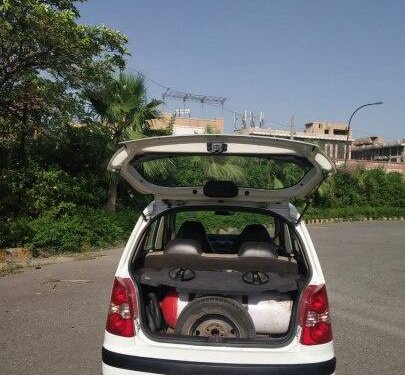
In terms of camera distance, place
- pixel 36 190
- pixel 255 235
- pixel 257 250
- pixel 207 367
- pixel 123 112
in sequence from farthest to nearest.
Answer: pixel 123 112 → pixel 36 190 → pixel 255 235 → pixel 257 250 → pixel 207 367

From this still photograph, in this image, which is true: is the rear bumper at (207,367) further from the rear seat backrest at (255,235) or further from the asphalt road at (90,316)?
the asphalt road at (90,316)

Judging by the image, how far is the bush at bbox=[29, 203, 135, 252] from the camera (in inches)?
419

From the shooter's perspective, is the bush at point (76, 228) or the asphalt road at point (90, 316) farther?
the bush at point (76, 228)

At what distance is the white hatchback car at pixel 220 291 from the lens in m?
2.86

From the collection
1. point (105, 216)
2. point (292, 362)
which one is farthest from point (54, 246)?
point (292, 362)

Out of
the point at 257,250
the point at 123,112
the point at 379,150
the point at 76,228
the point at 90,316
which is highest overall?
the point at 379,150

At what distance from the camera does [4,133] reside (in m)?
10.9

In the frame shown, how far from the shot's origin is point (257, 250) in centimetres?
372

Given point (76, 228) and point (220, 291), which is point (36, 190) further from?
point (220, 291)

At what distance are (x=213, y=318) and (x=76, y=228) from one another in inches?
334

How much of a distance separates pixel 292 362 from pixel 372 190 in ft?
94.8

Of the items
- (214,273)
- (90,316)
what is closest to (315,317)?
(214,273)

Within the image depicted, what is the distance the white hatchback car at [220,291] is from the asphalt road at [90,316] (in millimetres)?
1335

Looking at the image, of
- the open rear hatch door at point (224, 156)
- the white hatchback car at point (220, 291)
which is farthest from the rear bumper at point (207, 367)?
the open rear hatch door at point (224, 156)
